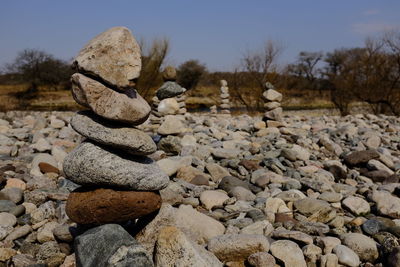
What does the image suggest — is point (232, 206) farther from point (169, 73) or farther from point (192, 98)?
point (192, 98)

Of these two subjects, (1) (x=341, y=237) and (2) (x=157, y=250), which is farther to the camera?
(1) (x=341, y=237)

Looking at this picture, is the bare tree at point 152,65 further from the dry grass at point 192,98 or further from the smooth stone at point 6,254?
the smooth stone at point 6,254

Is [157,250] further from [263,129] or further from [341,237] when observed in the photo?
[263,129]

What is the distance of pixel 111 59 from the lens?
349cm

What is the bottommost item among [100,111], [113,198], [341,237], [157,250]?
[341,237]

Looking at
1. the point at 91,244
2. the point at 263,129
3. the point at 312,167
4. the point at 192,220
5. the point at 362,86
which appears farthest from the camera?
the point at 362,86

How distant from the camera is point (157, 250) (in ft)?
11.0

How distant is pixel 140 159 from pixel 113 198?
54 centimetres

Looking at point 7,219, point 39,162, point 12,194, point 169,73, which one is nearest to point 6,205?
point 12,194

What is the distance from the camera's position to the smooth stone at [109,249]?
3121 millimetres

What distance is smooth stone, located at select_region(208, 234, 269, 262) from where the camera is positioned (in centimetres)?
382

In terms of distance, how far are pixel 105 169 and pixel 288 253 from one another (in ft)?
6.84

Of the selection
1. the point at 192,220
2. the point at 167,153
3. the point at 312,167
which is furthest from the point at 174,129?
the point at 192,220

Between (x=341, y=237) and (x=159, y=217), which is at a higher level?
(x=159, y=217)
